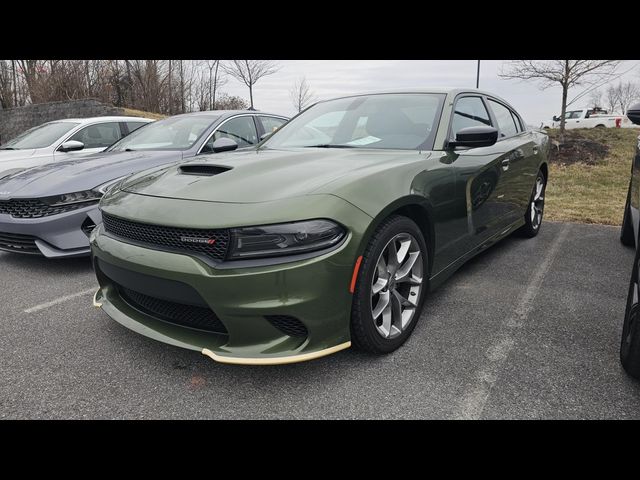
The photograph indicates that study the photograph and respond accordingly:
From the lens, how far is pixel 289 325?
2066 mm

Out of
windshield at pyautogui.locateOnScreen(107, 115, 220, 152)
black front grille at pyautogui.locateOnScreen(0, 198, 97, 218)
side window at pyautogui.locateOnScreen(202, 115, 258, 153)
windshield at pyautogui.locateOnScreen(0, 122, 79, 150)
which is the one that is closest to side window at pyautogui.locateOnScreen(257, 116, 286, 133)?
side window at pyautogui.locateOnScreen(202, 115, 258, 153)

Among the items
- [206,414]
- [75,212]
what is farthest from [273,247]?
[75,212]

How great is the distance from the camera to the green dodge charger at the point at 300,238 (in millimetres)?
2010

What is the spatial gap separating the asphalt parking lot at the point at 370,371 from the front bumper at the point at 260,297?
0.84ft

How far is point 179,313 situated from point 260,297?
50 centimetres

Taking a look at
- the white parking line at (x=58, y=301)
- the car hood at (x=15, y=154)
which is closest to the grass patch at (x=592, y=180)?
the white parking line at (x=58, y=301)

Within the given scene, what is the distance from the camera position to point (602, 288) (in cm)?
353

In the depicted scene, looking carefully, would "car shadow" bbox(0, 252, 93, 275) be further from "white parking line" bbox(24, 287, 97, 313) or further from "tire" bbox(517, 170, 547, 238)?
"tire" bbox(517, 170, 547, 238)

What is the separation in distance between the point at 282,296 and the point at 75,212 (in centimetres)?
279

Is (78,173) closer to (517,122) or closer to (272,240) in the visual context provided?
(272,240)

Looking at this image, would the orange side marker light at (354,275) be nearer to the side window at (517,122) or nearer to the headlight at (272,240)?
the headlight at (272,240)

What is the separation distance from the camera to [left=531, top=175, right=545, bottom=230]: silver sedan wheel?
16.3 ft

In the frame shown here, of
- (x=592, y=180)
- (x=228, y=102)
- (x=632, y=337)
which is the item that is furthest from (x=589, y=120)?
(x=632, y=337)

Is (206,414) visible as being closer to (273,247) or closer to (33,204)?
(273,247)
